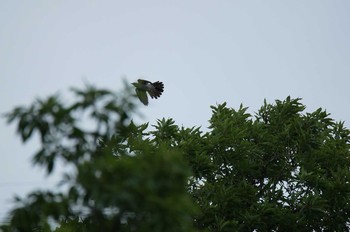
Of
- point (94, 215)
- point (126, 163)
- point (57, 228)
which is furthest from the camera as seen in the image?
point (57, 228)

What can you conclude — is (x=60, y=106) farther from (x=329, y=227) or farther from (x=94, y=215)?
(x=329, y=227)

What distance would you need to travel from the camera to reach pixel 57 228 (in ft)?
69.8

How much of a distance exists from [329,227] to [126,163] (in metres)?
16.2

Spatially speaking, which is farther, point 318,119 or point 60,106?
point 318,119

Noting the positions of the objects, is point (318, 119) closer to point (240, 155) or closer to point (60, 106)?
point (240, 155)

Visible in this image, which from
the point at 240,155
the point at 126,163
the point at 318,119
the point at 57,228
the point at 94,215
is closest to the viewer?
the point at 126,163

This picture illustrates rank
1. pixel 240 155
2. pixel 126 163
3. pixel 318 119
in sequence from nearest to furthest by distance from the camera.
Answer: pixel 126 163, pixel 240 155, pixel 318 119

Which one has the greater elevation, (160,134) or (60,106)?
(160,134)

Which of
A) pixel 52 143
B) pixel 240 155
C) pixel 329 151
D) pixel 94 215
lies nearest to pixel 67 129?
pixel 52 143

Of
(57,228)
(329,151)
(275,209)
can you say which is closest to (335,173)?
(329,151)

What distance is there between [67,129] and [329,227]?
619 inches

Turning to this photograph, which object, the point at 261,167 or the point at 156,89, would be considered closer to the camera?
the point at 156,89

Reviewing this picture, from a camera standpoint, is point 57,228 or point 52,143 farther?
point 57,228

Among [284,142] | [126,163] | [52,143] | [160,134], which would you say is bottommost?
[126,163]
